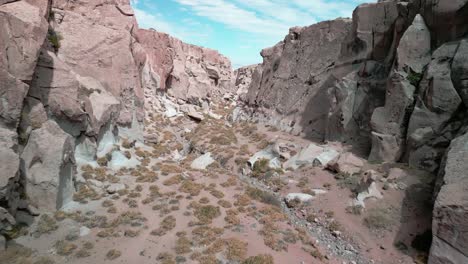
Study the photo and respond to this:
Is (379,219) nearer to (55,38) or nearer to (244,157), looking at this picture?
(244,157)

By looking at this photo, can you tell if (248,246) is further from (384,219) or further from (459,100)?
(459,100)

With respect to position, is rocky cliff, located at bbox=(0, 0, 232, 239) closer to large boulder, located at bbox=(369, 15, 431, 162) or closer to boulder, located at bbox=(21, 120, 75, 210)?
boulder, located at bbox=(21, 120, 75, 210)

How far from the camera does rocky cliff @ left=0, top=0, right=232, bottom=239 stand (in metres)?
15.8

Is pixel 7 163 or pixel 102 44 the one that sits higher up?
pixel 102 44

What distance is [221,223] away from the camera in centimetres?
1870

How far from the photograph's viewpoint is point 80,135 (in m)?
22.7

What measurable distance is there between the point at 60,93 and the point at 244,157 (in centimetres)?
1658

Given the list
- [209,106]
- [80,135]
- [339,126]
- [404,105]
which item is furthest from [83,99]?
[209,106]

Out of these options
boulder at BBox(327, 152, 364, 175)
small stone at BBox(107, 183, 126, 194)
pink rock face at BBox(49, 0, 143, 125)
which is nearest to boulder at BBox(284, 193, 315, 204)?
boulder at BBox(327, 152, 364, 175)

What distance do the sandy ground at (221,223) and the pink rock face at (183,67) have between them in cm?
2084

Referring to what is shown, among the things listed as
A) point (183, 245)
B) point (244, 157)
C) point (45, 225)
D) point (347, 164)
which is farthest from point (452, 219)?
point (244, 157)

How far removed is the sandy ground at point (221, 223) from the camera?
1522 centimetres

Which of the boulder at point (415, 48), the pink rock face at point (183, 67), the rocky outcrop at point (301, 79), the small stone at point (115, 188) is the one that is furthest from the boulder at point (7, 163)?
the rocky outcrop at point (301, 79)

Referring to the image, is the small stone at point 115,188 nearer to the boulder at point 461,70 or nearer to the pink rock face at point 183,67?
the pink rock face at point 183,67
